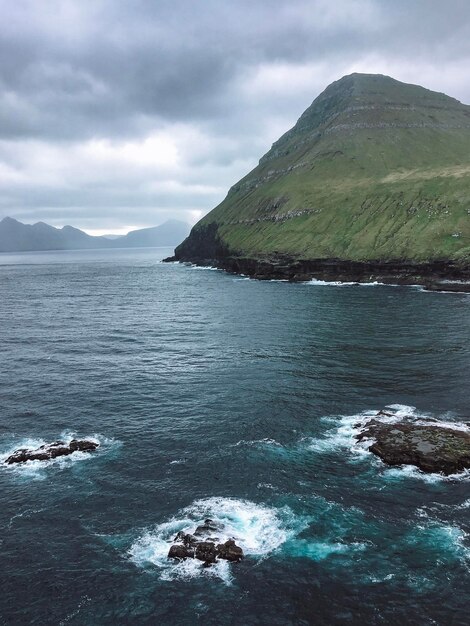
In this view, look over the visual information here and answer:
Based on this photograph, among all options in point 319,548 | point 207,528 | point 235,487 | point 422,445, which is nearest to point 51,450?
point 235,487

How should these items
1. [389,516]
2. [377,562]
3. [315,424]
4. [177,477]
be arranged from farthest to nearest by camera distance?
[315,424], [177,477], [389,516], [377,562]

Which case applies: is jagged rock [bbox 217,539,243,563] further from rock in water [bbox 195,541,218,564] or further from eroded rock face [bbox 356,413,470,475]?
eroded rock face [bbox 356,413,470,475]

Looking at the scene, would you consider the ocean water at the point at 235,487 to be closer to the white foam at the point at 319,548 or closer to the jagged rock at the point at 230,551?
the white foam at the point at 319,548

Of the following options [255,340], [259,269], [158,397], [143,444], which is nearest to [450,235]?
[259,269]

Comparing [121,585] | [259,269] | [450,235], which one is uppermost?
[450,235]

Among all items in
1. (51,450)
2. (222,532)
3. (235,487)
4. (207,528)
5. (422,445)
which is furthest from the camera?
(51,450)

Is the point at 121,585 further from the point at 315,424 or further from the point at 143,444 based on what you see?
the point at 315,424

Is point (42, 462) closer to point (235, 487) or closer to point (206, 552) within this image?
point (235, 487)
